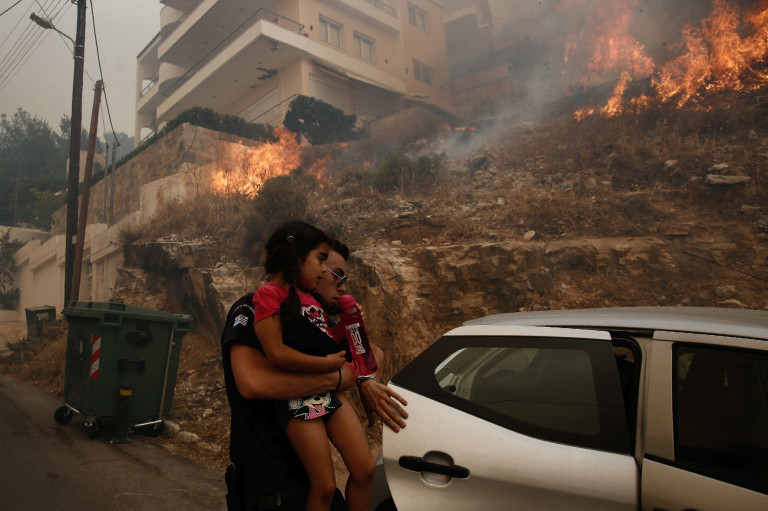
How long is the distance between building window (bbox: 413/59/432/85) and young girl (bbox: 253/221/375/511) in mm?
28104

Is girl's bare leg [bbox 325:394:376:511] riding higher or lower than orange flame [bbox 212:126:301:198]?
lower

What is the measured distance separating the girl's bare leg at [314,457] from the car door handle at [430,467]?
0.30 metres

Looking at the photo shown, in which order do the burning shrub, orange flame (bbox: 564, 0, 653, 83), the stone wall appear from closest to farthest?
the burning shrub → orange flame (bbox: 564, 0, 653, 83) → the stone wall

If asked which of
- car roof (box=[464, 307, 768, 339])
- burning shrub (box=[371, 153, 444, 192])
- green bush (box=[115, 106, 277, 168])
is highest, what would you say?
green bush (box=[115, 106, 277, 168])

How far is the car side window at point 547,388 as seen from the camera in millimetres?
1701

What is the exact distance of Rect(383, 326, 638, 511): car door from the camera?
1627 mm

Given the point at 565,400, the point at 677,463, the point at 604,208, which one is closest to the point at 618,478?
the point at 677,463

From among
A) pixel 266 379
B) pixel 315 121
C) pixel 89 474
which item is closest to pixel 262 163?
pixel 315 121

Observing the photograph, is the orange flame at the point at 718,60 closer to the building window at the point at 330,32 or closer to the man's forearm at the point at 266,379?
the man's forearm at the point at 266,379

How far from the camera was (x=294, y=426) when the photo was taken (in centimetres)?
169

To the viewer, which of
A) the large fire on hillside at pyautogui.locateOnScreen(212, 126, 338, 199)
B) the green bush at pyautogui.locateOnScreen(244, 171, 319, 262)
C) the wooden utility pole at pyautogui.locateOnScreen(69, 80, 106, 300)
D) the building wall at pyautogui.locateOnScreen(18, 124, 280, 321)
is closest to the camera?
the green bush at pyautogui.locateOnScreen(244, 171, 319, 262)

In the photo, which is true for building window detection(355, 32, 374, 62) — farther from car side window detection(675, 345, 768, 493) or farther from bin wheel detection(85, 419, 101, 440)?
car side window detection(675, 345, 768, 493)

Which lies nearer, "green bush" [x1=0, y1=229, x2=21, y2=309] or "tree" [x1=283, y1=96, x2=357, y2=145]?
"tree" [x1=283, y1=96, x2=357, y2=145]

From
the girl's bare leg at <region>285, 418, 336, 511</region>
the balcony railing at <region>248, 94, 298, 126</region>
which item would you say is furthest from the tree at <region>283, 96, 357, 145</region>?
the girl's bare leg at <region>285, 418, 336, 511</region>
